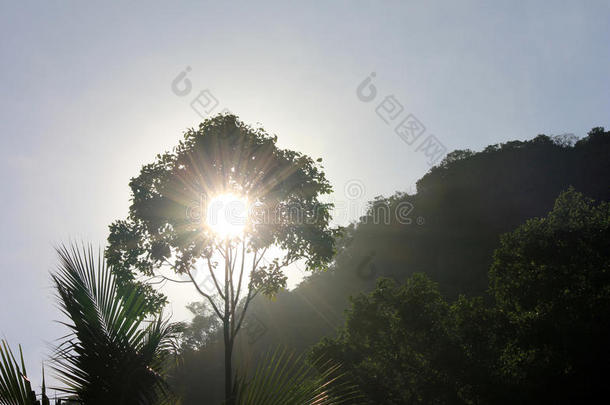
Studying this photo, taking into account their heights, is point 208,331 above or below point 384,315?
above

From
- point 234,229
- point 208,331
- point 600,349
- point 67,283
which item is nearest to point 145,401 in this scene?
point 67,283

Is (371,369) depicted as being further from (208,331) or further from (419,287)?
(208,331)

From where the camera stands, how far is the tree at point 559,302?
452 inches

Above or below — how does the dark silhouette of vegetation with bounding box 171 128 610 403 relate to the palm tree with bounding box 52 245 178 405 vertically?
below

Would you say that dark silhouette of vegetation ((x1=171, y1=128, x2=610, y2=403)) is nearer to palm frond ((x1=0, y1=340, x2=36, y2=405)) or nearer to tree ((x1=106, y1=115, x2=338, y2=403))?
tree ((x1=106, y1=115, x2=338, y2=403))

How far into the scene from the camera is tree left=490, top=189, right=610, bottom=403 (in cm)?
1149

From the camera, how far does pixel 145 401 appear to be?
135 inches

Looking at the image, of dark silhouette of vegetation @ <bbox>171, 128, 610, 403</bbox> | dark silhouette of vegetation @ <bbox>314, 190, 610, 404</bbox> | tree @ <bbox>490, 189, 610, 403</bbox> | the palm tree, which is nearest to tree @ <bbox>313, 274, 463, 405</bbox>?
dark silhouette of vegetation @ <bbox>314, 190, 610, 404</bbox>

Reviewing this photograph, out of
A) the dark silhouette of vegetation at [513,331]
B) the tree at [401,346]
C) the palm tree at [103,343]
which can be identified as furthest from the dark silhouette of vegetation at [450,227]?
the palm tree at [103,343]

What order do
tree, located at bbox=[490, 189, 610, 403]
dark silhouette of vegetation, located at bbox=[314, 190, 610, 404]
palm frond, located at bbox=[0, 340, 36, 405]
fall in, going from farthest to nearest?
dark silhouette of vegetation, located at bbox=[314, 190, 610, 404], tree, located at bbox=[490, 189, 610, 403], palm frond, located at bbox=[0, 340, 36, 405]

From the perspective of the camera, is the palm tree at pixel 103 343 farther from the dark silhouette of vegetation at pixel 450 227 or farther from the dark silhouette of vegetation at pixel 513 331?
the dark silhouette of vegetation at pixel 450 227

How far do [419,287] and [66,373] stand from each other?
50.0 ft

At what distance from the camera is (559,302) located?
1266 cm

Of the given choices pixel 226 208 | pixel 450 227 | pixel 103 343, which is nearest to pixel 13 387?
pixel 103 343
